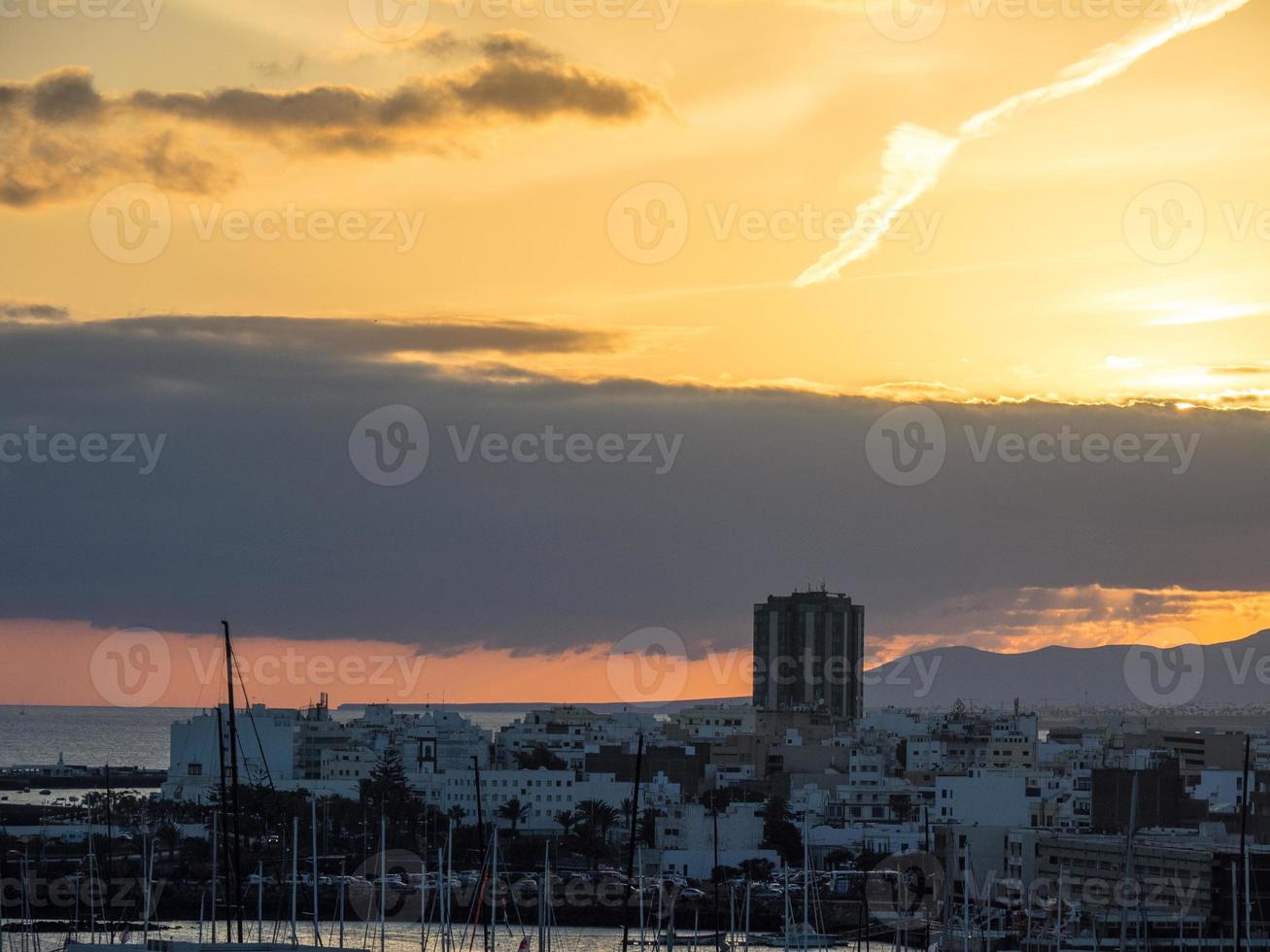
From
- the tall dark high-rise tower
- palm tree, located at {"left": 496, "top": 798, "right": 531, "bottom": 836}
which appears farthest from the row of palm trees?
the tall dark high-rise tower

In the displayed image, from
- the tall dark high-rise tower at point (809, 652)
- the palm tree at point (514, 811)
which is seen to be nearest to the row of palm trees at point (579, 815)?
the palm tree at point (514, 811)

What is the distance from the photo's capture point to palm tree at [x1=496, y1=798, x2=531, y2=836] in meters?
85.3

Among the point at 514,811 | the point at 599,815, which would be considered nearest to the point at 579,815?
the point at 599,815

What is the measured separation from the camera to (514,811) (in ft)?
281

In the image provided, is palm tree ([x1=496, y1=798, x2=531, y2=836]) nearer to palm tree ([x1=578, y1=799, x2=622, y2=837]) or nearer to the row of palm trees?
the row of palm trees

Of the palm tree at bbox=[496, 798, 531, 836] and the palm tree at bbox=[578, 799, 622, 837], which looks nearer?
the palm tree at bbox=[578, 799, 622, 837]

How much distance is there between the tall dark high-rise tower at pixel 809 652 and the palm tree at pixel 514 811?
93.6 m

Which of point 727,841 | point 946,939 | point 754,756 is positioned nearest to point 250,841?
point 727,841

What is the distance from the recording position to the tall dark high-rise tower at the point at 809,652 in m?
180

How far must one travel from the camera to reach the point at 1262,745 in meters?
124

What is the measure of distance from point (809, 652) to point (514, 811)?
101m

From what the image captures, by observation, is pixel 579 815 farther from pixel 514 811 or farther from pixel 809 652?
pixel 809 652

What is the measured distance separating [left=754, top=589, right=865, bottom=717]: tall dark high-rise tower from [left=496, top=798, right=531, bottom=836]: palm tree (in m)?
93.6

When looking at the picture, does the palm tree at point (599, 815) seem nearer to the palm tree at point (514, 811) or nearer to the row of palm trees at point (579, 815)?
the row of palm trees at point (579, 815)
